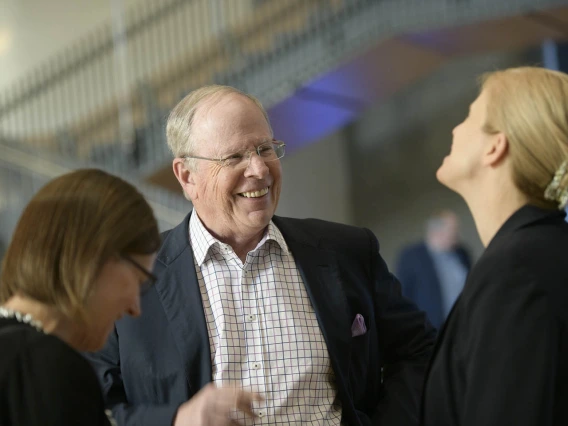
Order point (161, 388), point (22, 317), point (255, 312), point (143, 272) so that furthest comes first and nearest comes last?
point (255, 312)
point (161, 388)
point (143, 272)
point (22, 317)

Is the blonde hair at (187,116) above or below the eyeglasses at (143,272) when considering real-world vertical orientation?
above

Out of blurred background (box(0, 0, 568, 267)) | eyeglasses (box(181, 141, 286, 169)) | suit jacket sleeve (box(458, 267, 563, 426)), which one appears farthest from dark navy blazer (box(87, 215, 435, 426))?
blurred background (box(0, 0, 568, 267))

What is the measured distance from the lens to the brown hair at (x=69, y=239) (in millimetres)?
1832

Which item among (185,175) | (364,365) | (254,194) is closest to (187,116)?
(185,175)

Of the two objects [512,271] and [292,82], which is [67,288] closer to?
[512,271]

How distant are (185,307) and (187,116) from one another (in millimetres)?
670

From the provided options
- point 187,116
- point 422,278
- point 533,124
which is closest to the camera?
point 533,124

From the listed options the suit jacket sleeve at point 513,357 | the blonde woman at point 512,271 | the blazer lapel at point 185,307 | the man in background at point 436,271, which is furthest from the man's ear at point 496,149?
the man in background at point 436,271

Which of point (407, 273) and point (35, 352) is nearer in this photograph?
point (35, 352)

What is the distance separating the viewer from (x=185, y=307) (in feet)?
9.00

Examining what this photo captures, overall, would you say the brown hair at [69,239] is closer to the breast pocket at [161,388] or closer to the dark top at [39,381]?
the dark top at [39,381]

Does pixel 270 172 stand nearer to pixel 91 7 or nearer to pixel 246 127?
pixel 246 127

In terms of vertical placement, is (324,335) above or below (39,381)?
below

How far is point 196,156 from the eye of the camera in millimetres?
2980
